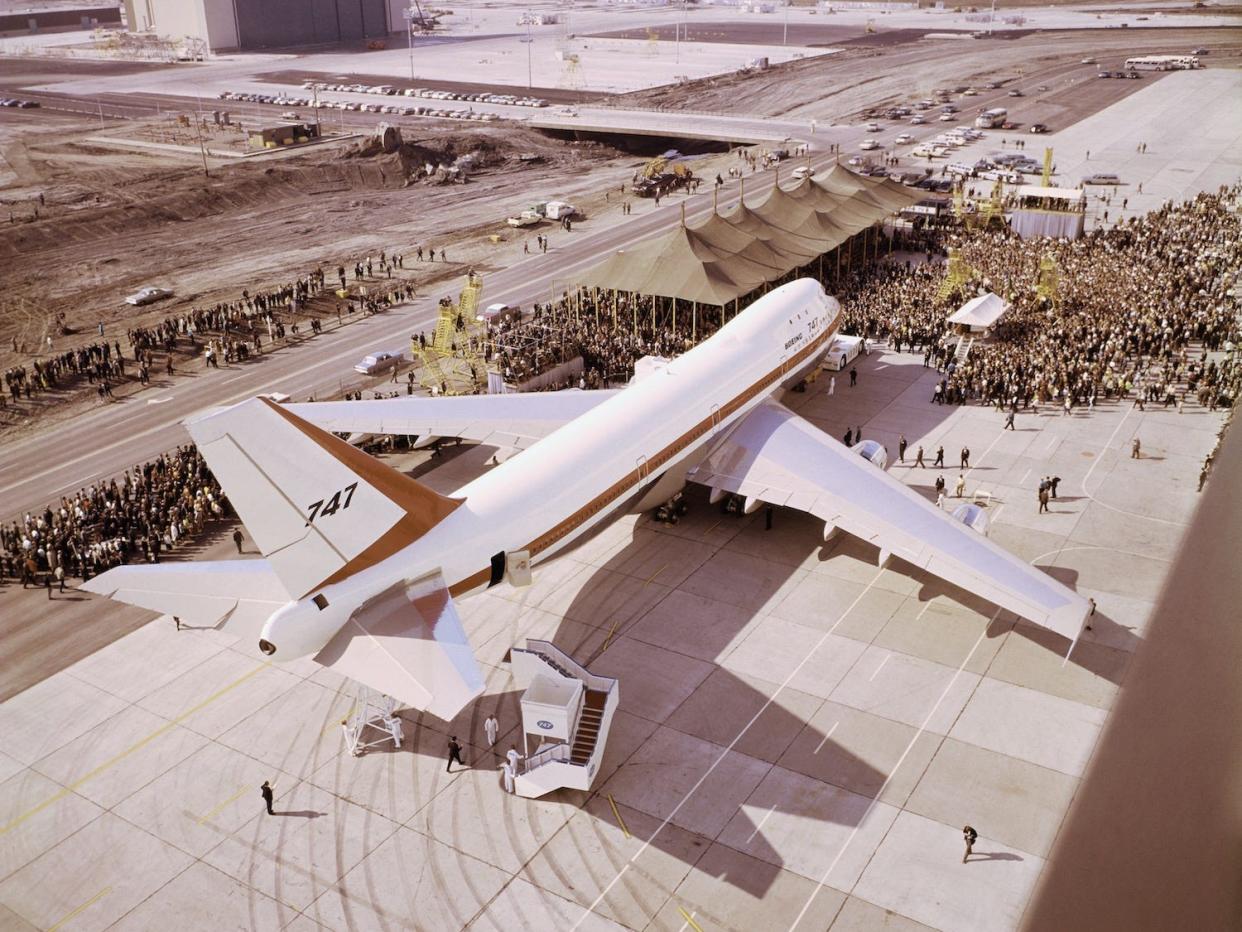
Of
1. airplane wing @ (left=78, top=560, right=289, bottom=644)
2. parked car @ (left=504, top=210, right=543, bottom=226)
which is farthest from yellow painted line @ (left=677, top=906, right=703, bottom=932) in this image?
parked car @ (left=504, top=210, right=543, bottom=226)

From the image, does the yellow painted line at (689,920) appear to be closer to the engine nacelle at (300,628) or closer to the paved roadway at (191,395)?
→ the engine nacelle at (300,628)

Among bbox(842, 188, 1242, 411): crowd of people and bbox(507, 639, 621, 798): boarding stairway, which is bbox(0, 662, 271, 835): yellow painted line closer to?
bbox(507, 639, 621, 798): boarding stairway

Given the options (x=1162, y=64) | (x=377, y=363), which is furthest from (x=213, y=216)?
(x=1162, y=64)

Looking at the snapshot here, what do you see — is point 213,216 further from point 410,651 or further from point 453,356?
point 410,651

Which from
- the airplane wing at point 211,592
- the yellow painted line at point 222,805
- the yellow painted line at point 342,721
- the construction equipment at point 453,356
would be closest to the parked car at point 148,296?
the construction equipment at point 453,356

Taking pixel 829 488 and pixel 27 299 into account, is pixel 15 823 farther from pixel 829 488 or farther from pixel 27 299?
pixel 27 299
